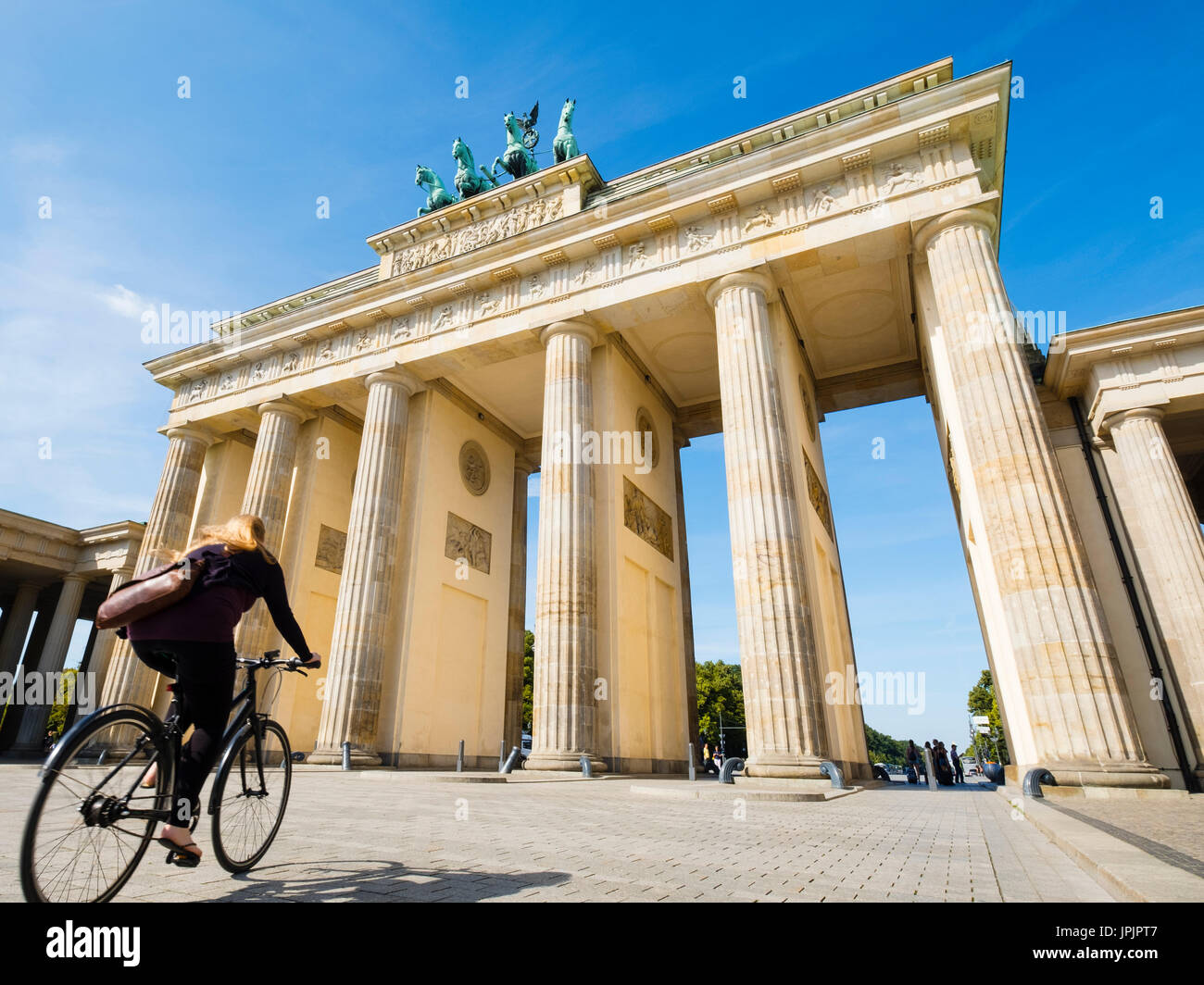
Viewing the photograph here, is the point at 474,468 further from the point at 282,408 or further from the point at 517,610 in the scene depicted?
the point at 282,408

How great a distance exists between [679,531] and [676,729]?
597 centimetres

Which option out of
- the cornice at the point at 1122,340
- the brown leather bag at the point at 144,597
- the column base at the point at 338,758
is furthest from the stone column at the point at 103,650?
the cornice at the point at 1122,340

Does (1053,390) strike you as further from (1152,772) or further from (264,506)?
(264,506)

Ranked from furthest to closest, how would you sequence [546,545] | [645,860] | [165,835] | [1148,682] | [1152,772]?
1. [546,545]
2. [1148,682]
3. [1152,772]
4. [645,860]
5. [165,835]

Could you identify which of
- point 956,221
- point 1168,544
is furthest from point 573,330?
point 1168,544

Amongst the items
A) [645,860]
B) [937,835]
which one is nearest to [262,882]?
[645,860]

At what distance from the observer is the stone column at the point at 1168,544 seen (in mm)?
12336

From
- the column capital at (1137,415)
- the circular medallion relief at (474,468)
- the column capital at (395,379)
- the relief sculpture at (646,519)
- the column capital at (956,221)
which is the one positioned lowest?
the relief sculpture at (646,519)

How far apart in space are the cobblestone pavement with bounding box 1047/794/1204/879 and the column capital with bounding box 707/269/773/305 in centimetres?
1112

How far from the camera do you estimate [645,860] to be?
352 centimetres

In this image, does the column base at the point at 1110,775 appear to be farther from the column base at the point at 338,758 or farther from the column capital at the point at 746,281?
the column base at the point at 338,758

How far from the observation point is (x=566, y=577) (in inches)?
559

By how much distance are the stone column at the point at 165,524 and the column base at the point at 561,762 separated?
12.7 metres

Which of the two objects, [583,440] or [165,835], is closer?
[165,835]
